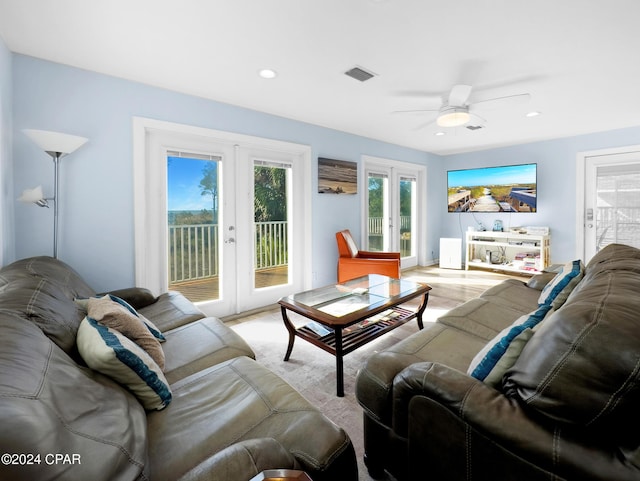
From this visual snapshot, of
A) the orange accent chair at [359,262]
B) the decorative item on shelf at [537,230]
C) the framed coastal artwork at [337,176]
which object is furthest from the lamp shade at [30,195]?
the decorative item on shelf at [537,230]

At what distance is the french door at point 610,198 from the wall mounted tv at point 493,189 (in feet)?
2.27

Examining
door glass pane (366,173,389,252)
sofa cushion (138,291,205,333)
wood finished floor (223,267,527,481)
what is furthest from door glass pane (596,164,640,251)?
sofa cushion (138,291,205,333)

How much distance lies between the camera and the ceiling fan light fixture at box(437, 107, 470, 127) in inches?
117

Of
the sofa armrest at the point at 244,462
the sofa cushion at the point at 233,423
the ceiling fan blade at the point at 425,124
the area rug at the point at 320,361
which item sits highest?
the ceiling fan blade at the point at 425,124

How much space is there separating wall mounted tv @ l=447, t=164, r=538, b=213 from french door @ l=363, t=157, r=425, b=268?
68 centimetres

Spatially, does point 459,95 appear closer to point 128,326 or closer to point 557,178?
point 128,326

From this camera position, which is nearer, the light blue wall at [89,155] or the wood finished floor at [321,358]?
the wood finished floor at [321,358]

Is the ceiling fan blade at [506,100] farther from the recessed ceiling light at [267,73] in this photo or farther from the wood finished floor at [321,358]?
the wood finished floor at [321,358]

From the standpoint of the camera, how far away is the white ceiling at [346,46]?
1820mm

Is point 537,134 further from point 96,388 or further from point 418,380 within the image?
point 96,388

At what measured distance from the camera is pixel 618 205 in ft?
15.5

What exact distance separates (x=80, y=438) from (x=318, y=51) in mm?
2479

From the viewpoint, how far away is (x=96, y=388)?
→ 3.18ft

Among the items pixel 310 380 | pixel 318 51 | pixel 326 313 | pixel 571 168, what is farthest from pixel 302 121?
pixel 571 168
